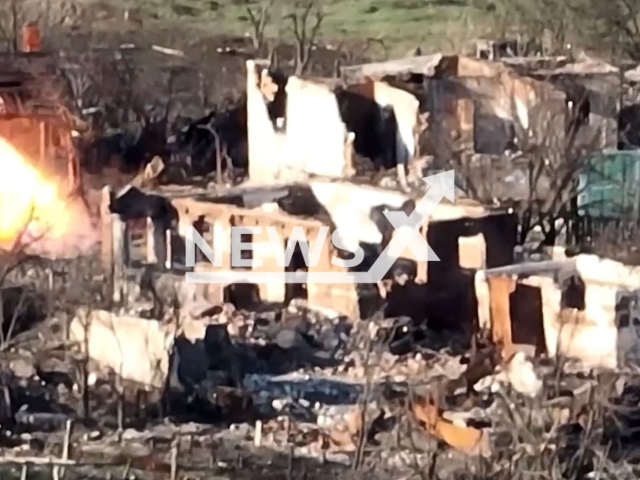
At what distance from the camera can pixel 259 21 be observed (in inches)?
80.6

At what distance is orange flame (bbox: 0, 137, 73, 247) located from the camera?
6.76ft

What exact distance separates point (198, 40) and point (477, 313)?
768 mm

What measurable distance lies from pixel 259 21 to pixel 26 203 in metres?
0.59

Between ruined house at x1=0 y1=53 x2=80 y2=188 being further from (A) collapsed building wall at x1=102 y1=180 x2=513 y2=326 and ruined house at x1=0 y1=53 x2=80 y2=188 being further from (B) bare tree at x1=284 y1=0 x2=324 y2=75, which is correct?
(B) bare tree at x1=284 y1=0 x2=324 y2=75

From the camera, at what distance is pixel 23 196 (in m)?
2.07

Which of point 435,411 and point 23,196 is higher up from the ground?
point 23,196

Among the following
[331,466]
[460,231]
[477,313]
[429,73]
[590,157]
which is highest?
[429,73]

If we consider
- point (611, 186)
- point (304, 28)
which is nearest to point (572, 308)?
point (611, 186)

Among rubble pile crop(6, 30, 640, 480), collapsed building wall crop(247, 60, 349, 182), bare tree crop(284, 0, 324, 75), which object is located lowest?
rubble pile crop(6, 30, 640, 480)

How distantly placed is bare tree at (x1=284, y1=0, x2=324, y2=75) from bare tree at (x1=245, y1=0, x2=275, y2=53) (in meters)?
0.04

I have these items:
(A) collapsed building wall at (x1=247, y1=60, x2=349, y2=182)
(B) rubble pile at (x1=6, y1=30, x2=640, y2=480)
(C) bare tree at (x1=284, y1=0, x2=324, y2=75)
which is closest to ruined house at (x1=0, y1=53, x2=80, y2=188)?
(B) rubble pile at (x1=6, y1=30, x2=640, y2=480)

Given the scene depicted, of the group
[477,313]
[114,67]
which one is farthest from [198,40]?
[477,313]

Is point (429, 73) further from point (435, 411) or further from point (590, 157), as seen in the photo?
point (435, 411)

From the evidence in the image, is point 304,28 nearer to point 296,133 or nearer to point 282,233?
point 296,133
